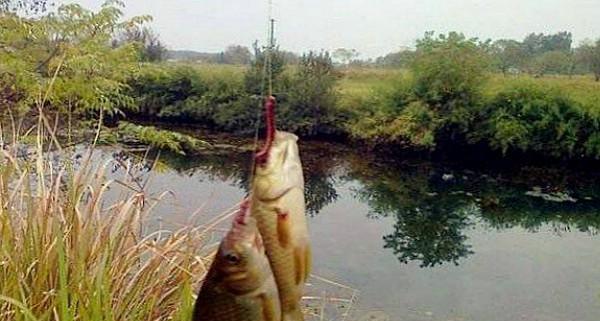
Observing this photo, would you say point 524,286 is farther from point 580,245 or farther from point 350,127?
point 350,127

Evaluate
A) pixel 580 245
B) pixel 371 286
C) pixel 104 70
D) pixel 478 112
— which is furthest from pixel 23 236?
pixel 478 112

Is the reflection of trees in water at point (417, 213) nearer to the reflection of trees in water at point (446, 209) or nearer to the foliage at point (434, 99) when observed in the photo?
the reflection of trees in water at point (446, 209)

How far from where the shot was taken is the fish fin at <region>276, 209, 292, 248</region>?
74cm

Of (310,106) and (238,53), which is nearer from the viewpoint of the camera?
(238,53)

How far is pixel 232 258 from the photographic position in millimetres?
745

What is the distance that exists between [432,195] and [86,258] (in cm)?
1222

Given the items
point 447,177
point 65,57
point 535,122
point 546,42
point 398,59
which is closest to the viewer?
point 65,57

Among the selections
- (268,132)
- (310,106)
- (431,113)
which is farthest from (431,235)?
(268,132)

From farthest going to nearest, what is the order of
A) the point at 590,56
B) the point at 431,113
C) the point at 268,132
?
1. the point at 590,56
2. the point at 431,113
3. the point at 268,132

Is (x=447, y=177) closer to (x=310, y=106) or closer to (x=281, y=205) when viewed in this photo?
(x=310, y=106)

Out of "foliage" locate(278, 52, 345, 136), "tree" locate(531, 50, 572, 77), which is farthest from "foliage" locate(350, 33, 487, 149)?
"tree" locate(531, 50, 572, 77)

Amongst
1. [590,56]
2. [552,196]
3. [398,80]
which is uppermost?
[590,56]

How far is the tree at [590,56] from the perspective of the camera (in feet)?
89.1

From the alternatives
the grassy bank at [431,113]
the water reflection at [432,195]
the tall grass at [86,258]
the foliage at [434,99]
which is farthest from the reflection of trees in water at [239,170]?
the tall grass at [86,258]
